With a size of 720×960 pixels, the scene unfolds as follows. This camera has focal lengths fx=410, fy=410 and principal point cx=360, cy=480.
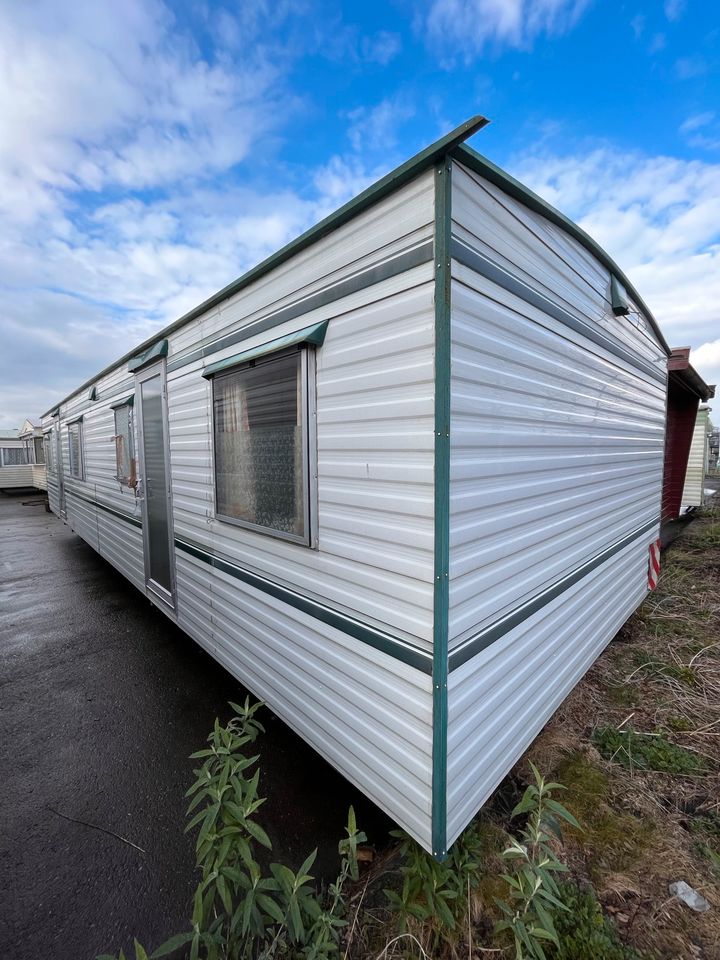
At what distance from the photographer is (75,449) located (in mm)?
6824

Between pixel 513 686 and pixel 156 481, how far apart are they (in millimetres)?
3289

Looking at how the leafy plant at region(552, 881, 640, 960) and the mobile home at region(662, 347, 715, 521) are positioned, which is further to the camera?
the mobile home at region(662, 347, 715, 521)

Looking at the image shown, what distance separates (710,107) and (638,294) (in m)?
1.82

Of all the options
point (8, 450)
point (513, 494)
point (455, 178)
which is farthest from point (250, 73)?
point (8, 450)

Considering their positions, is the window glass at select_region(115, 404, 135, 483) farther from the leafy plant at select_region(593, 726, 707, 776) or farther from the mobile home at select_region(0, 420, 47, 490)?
the mobile home at select_region(0, 420, 47, 490)

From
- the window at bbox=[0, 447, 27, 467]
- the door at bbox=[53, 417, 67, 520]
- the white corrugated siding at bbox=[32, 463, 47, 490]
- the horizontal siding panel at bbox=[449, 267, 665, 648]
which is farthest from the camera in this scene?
the window at bbox=[0, 447, 27, 467]

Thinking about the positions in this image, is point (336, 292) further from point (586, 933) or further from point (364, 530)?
point (586, 933)

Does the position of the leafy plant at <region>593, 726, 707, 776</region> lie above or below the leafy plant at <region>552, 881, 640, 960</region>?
below

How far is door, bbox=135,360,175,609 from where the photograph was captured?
3.50 m

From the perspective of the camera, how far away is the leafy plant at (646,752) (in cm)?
214

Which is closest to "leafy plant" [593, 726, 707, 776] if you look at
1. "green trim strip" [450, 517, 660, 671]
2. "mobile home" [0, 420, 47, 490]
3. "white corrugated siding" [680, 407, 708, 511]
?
"green trim strip" [450, 517, 660, 671]

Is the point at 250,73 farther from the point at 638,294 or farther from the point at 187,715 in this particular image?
the point at 187,715

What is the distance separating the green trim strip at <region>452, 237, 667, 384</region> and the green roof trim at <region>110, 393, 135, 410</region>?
147 inches

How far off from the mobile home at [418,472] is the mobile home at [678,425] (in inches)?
121
